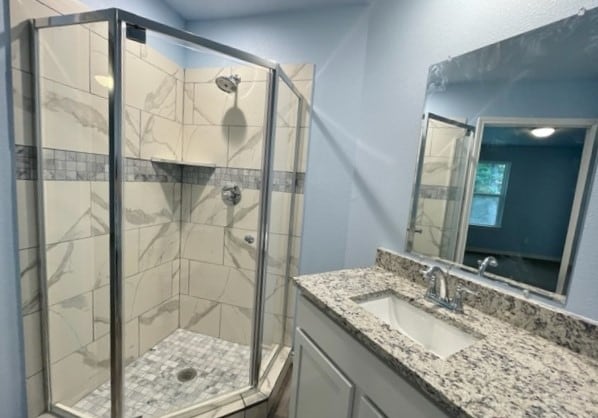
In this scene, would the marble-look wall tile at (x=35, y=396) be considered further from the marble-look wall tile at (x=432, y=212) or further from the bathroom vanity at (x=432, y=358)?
the marble-look wall tile at (x=432, y=212)

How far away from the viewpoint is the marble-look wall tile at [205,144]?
1882mm

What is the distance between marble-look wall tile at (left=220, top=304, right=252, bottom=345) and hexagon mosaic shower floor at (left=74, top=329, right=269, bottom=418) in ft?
0.14

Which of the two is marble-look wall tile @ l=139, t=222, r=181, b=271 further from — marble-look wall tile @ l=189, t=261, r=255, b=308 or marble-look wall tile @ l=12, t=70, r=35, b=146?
marble-look wall tile @ l=12, t=70, r=35, b=146

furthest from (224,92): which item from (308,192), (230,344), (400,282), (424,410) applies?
(424,410)

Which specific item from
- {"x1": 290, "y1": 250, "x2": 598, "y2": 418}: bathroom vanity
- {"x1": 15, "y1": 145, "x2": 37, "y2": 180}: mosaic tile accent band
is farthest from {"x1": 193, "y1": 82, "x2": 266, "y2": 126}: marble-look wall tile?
{"x1": 290, "y1": 250, "x2": 598, "y2": 418}: bathroom vanity

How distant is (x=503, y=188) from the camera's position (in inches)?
39.3

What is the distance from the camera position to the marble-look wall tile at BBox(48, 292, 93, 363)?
4.23 feet

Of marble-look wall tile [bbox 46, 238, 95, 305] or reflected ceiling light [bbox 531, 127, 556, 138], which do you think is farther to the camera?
marble-look wall tile [bbox 46, 238, 95, 305]

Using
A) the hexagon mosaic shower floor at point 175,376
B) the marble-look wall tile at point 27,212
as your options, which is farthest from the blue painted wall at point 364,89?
the marble-look wall tile at point 27,212

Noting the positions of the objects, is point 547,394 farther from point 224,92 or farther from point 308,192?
point 224,92

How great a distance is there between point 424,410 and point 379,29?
1782 mm

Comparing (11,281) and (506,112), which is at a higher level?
(506,112)

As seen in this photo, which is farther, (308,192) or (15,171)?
(308,192)

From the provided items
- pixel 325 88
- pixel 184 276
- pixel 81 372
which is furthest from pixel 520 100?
pixel 81 372
